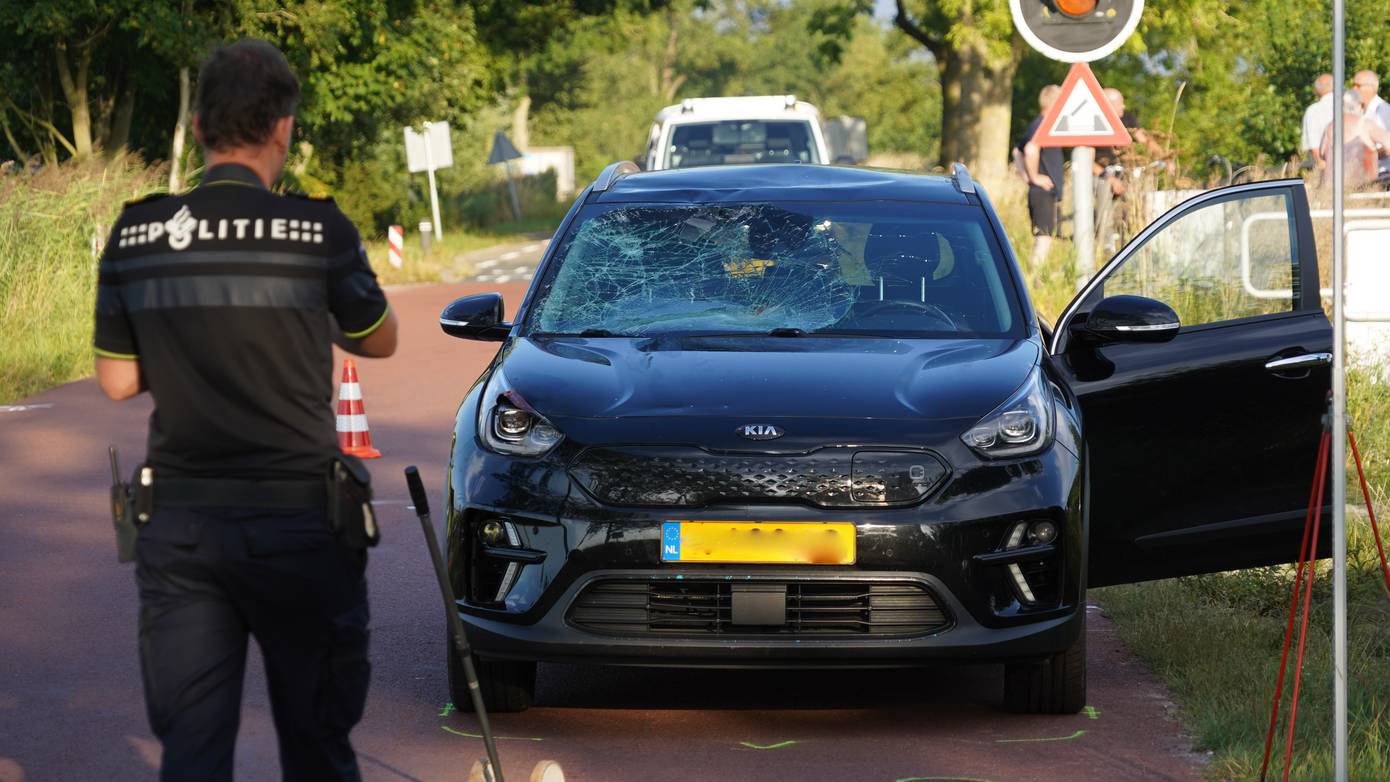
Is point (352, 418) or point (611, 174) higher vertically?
point (611, 174)

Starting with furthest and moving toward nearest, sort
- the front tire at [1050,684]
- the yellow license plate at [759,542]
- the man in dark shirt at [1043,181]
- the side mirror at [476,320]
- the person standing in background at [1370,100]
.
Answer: the man in dark shirt at [1043,181] < the person standing in background at [1370,100] < the side mirror at [476,320] < the front tire at [1050,684] < the yellow license plate at [759,542]

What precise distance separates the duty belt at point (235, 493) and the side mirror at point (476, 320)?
10.1 ft

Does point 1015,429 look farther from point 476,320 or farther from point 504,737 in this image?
point 476,320

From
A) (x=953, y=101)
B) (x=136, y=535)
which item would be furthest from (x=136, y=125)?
(x=136, y=535)

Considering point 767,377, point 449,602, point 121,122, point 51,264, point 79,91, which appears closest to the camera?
point 449,602

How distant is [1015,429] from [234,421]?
272 centimetres

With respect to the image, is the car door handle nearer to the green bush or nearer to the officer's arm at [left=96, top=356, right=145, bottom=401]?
the officer's arm at [left=96, top=356, right=145, bottom=401]

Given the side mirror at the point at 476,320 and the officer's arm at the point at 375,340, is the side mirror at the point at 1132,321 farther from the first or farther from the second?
the officer's arm at the point at 375,340

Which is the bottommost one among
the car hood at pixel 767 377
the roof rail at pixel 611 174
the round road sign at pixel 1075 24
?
the car hood at pixel 767 377

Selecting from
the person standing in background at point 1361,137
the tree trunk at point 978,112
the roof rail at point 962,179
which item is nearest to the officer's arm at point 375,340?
the roof rail at point 962,179

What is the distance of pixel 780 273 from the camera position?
23.3 ft

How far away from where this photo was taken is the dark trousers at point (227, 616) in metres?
3.91

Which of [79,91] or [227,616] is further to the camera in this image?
[79,91]

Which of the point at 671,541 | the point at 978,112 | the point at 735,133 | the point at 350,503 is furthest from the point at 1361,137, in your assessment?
the point at 978,112
